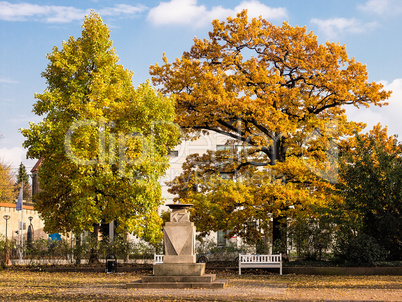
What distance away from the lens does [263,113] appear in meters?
23.1

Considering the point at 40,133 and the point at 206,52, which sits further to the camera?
the point at 206,52

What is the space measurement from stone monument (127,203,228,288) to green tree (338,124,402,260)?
781 centimetres

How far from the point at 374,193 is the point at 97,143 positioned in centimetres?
1176

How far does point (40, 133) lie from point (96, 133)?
106 inches

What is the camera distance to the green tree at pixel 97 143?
23.2 metres

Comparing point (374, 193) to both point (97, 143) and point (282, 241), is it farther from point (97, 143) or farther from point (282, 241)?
point (97, 143)

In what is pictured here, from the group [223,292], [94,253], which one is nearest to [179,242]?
[223,292]

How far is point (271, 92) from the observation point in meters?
A: 24.3

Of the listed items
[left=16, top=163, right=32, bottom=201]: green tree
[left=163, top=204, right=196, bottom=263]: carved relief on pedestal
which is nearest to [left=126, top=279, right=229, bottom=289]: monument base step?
[left=163, top=204, right=196, bottom=263]: carved relief on pedestal

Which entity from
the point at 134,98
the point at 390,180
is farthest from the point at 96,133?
the point at 390,180

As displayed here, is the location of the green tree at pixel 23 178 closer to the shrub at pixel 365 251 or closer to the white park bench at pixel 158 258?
the white park bench at pixel 158 258

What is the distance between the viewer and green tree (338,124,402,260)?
70.1ft

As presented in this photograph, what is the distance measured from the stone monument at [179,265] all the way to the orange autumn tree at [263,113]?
18.0 feet

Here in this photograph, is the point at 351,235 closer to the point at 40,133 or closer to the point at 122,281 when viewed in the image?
the point at 122,281
